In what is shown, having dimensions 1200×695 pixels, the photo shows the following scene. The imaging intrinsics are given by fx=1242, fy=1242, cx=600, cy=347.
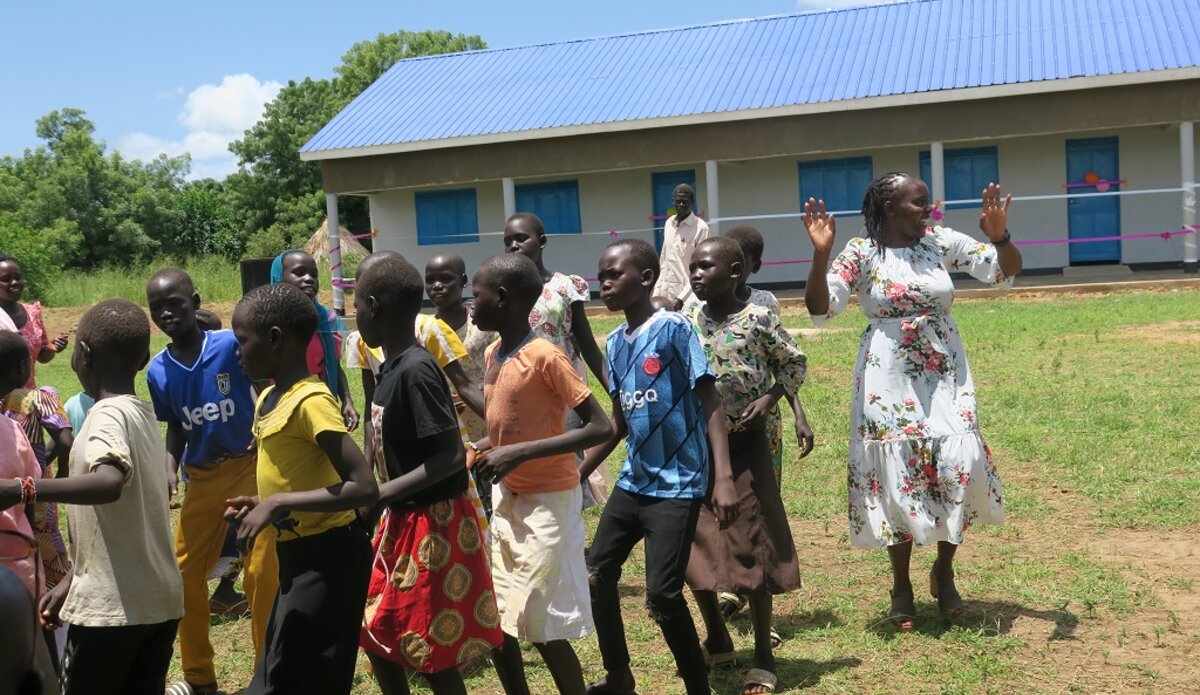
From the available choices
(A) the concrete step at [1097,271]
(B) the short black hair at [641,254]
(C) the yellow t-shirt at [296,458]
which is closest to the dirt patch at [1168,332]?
(A) the concrete step at [1097,271]

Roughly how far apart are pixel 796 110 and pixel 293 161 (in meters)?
27.7

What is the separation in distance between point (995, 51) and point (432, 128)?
1005 centimetres

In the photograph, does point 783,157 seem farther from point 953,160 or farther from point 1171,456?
point 1171,456

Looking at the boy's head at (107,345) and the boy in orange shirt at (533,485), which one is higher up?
the boy's head at (107,345)

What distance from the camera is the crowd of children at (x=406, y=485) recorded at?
11.1ft

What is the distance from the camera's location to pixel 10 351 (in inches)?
161

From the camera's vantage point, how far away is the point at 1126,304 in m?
16.4

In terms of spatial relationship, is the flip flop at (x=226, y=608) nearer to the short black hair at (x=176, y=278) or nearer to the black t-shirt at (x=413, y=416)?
the short black hair at (x=176, y=278)

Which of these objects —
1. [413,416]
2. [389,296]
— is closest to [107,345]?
[389,296]

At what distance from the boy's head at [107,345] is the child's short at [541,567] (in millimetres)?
1223

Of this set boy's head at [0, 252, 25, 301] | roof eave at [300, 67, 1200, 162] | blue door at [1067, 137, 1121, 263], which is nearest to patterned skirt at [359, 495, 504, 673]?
boy's head at [0, 252, 25, 301]

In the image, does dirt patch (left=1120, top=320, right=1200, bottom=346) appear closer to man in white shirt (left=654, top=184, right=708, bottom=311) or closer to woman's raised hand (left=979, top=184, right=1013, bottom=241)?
man in white shirt (left=654, top=184, right=708, bottom=311)

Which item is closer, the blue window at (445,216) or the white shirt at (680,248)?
the white shirt at (680,248)

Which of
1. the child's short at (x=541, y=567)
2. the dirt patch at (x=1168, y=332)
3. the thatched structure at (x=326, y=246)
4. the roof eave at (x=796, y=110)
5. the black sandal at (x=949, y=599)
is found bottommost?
the black sandal at (x=949, y=599)
